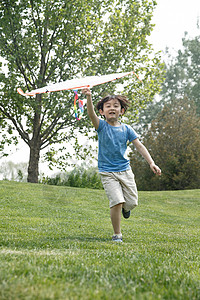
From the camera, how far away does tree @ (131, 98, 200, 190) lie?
22594 millimetres

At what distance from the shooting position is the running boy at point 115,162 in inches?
177

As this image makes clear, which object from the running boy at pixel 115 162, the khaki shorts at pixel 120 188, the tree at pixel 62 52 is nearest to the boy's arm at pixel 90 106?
the running boy at pixel 115 162

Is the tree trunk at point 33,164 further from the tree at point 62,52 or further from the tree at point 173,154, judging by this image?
the tree at point 173,154

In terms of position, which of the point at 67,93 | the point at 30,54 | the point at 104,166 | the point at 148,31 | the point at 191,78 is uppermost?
the point at 191,78

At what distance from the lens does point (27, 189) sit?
489 inches

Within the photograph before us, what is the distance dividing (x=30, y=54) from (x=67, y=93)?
2.96 meters

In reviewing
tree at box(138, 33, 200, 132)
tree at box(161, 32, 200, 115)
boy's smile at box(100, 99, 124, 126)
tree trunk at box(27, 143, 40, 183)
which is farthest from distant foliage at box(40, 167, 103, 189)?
tree at box(161, 32, 200, 115)

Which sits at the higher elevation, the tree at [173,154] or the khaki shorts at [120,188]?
the tree at [173,154]

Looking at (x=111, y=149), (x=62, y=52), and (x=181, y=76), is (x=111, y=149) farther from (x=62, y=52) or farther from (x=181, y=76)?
(x=181, y=76)

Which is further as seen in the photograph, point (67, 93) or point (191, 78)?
point (191, 78)

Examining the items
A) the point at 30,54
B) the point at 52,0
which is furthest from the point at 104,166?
the point at 52,0

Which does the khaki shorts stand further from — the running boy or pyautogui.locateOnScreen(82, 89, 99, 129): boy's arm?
pyautogui.locateOnScreen(82, 89, 99, 129): boy's arm

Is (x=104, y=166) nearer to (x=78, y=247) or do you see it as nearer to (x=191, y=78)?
(x=78, y=247)

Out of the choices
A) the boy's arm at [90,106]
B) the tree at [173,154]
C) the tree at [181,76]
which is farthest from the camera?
the tree at [181,76]
